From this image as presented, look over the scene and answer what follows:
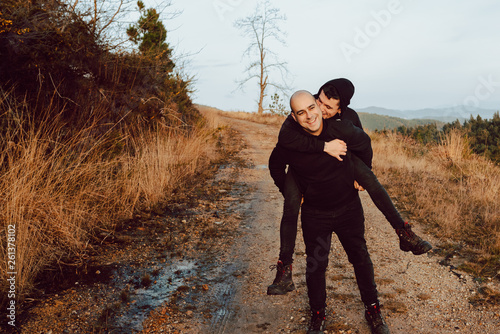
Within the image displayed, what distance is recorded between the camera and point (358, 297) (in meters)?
3.32

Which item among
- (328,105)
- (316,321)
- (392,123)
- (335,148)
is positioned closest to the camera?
(335,148)

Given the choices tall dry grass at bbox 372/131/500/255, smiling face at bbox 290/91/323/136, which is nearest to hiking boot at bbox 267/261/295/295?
smiling face at bbox 290/91/323/136

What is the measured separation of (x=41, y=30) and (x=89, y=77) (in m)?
1.21

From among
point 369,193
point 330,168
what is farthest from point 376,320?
point 330,168

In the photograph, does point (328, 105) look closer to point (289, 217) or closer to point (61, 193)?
point (289, 217)

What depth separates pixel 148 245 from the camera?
445 centimetres

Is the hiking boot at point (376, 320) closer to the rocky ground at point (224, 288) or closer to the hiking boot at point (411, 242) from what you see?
the rocky ground at point (224, 288)

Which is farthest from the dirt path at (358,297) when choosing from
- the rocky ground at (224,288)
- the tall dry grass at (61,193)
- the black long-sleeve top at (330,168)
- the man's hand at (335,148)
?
the tall dry grass at (61,193)

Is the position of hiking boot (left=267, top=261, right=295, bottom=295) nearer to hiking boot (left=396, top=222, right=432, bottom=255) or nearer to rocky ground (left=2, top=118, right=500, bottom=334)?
rocky ground (left=2, top=118, right=500, bottom=334)

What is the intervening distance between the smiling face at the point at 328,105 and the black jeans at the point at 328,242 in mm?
712

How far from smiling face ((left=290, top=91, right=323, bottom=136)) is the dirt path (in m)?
1.67

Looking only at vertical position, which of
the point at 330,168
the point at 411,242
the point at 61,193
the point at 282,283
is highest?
the point at 330,168

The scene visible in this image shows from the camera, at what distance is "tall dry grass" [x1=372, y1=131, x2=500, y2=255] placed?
4.99 metres

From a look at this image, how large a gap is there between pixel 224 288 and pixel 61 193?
7.54ft
